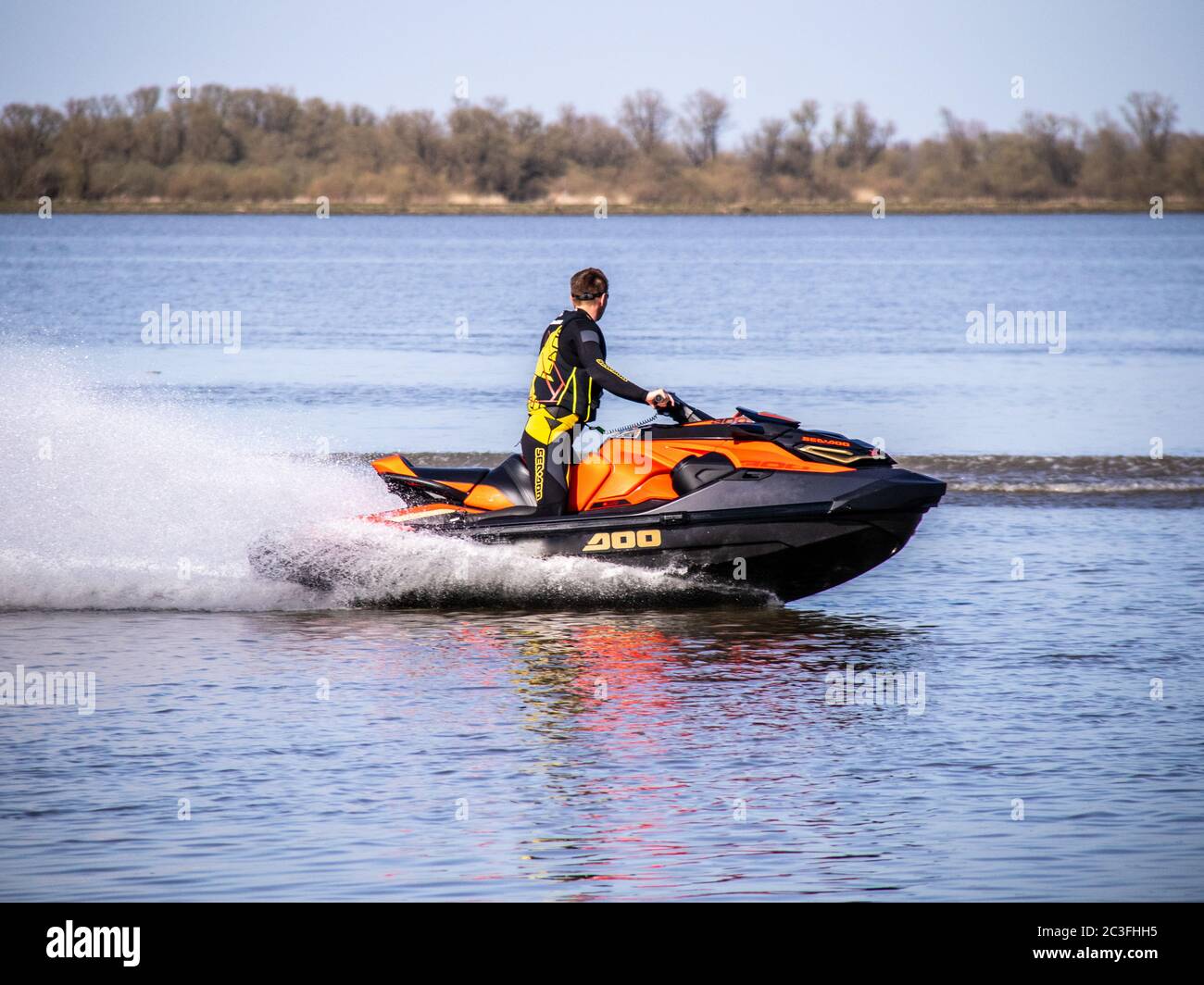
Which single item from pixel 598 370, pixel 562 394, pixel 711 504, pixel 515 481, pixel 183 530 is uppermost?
pixel 598 370

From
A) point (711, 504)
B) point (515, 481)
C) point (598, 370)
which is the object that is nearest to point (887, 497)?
point (711, 504)

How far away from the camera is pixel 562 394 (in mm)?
10086

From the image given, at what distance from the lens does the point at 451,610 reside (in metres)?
10.8

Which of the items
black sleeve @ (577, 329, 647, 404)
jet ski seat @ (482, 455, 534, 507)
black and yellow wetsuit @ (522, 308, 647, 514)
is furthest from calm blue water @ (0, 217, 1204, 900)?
black sleeve @ (577, 329, 647, 404)

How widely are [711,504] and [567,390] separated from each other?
107cm

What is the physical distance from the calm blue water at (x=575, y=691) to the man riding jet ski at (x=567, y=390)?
1.78 feet

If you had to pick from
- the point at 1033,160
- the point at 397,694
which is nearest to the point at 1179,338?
the point at 397,694

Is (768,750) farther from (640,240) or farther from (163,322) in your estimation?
(640,240)
